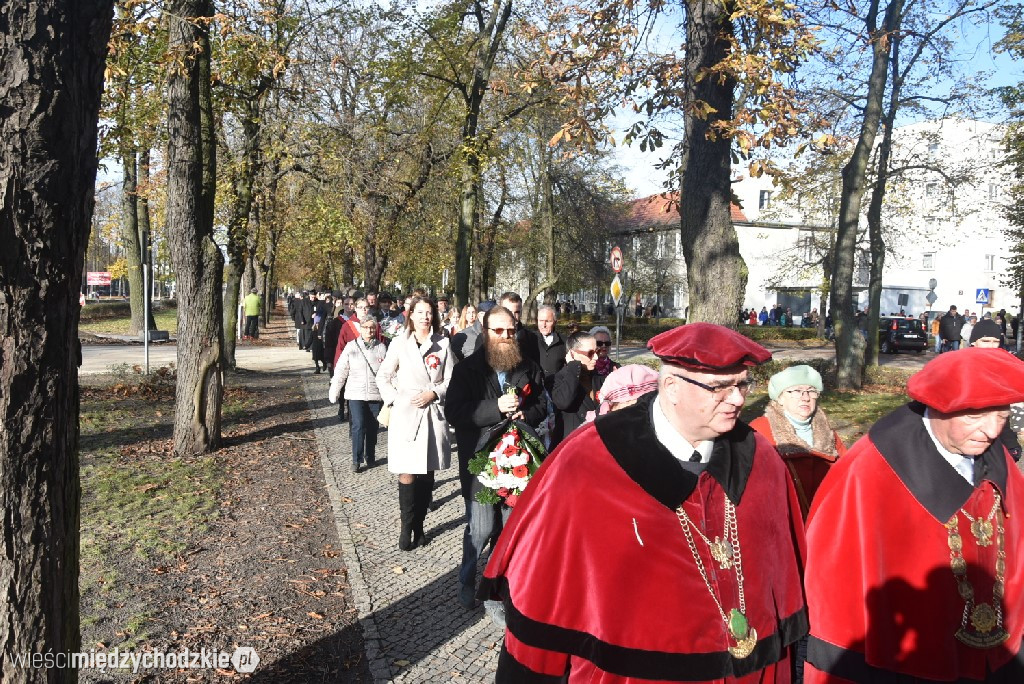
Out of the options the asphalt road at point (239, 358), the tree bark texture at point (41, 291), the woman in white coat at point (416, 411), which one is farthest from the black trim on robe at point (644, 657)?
the asphalt road at point (239, 358)

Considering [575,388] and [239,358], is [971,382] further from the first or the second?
[239,358]

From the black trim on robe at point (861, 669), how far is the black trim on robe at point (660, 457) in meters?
0.79

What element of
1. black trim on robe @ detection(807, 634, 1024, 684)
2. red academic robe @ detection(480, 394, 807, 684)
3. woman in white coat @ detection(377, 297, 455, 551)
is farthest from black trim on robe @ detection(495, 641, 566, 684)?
woman in white coat @ detection(377, 297, 455, 551)

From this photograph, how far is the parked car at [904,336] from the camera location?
119 feet

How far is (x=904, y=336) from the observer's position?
36.2 meters

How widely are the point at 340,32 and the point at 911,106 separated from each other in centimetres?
1333

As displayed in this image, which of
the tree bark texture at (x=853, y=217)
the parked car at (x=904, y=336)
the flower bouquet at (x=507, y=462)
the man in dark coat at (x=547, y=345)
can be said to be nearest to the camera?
the flower bouquet at (x=507, y=462)

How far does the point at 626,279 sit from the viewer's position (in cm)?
5419

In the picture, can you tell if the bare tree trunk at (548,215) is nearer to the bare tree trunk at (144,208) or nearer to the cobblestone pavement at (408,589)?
the bare tree trunk at (144,208)

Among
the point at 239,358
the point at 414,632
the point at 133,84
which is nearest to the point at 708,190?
the point at 414,632

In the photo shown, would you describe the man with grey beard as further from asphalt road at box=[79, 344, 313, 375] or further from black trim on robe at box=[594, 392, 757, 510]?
asphalt road at box=[79, 344, 313, 375]

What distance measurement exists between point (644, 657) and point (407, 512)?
448 centimetres

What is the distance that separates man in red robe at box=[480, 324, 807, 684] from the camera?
2.64m

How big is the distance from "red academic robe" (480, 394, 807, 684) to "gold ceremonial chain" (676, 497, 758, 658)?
2 cm
